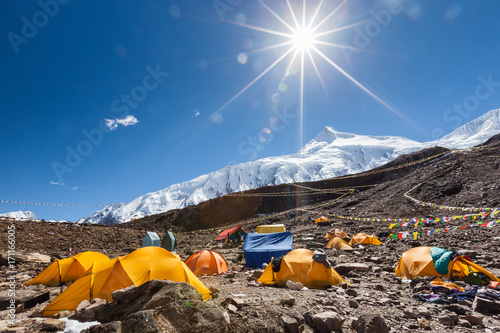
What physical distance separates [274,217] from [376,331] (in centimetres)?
2994

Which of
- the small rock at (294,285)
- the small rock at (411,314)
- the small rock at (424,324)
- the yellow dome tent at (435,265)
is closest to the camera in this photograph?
the small rock at (424,324)

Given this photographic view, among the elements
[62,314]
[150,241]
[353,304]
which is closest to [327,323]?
[353,304]

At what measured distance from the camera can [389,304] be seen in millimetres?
6457

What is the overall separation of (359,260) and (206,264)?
7671mm

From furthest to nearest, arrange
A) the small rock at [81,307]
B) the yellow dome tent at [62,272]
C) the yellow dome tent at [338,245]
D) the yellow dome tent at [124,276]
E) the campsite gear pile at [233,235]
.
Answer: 1. the campsite gear pile at [233,235]
2. the yellow dome tent at [338,245]
3. the yellow dome tent at [62,272]
4. the yellow dome tent at [124,276]
5. the small rock at [81,307]

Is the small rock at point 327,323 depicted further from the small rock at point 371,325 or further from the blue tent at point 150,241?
the blue tent at point 150,241

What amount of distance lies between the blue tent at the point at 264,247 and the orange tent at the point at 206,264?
1561mm

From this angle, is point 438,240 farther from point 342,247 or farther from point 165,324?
point 165,324

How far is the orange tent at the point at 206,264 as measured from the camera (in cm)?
Result: 1111

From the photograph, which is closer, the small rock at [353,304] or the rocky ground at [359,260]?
the rocky ground at [359,260]

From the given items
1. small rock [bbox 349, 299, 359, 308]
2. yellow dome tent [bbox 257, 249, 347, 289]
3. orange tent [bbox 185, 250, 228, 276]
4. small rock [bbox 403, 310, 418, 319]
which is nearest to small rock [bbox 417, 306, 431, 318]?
small rock [bbox 403, 310, 418, 319]

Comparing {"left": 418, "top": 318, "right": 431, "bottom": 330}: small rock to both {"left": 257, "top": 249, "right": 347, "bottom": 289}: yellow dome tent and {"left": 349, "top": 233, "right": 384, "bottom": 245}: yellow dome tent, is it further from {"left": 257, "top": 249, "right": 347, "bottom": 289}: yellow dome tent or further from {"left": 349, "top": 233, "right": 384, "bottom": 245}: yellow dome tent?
{"left": 349, "top": 233, "right": 384, "bottom": 245}: yellow dome tent

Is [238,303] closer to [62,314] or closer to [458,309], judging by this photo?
[62,314]

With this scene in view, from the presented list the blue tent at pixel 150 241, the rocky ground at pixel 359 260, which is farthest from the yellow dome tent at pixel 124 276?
the blue tent at pixel 150 241
